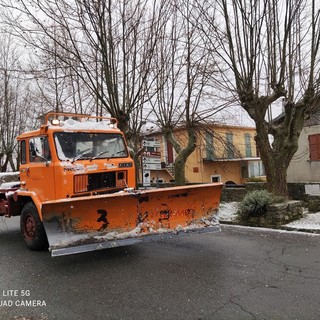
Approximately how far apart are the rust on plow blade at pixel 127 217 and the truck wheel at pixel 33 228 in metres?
1.27

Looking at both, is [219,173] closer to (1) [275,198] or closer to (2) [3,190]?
(1) [275,198]

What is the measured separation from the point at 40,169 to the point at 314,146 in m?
16.8

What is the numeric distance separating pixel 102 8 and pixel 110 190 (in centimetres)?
677

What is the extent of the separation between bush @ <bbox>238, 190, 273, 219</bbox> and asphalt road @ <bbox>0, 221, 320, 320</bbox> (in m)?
1.85

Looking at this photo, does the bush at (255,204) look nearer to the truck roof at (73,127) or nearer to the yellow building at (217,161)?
the truck roof at (73,127)

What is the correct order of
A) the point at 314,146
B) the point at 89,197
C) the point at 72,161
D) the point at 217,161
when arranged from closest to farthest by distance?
the point at 89,197, the point at 72,161, the point at 314,146, the point at 217,161

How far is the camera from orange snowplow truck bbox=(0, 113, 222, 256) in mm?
5496

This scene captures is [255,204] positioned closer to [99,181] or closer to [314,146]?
[99,181]

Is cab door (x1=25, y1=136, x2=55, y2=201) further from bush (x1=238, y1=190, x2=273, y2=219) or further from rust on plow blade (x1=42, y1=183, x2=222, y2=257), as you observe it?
bush (x1=238, y1=190, x2=273, y2=219)

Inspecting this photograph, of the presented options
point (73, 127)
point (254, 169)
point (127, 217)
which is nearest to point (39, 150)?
point (73, 127)

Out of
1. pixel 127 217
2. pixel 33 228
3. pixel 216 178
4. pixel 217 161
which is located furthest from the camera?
pixel 216 178

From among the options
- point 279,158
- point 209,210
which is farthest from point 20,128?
point 209,210

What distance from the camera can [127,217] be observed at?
5902mm

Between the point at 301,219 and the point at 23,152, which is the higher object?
the point at 23,152
